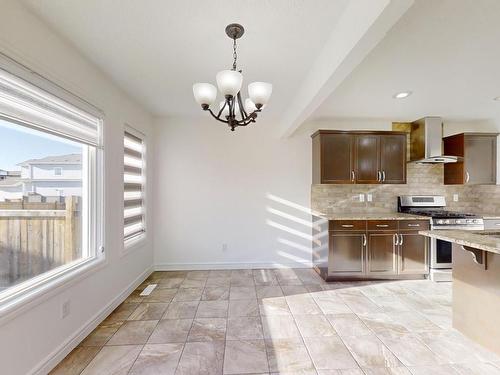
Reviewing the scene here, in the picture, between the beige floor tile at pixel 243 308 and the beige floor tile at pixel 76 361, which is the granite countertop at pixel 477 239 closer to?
the beige floor tile at pixel 243 308

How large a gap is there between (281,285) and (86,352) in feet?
7.54

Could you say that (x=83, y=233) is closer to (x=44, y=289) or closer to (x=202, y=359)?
(x=44, y=289)

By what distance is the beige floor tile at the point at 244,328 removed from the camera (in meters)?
2.29

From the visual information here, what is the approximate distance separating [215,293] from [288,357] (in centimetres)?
144

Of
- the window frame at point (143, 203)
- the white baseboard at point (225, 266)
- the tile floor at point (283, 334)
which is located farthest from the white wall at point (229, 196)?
the tile floor at point (283, 334)

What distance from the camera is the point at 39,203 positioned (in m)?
1.97

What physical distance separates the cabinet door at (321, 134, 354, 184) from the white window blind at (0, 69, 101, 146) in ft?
10.1

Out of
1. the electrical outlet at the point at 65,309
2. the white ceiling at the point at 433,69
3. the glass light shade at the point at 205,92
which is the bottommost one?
the electrical outlet at the point at 65,309

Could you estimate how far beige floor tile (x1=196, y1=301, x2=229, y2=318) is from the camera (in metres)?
2.68

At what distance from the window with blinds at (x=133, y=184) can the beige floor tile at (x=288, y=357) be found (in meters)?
2.20

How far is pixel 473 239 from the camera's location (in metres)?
1.95

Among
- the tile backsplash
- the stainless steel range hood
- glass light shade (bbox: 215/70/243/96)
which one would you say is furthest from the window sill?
the stainless steel range hood

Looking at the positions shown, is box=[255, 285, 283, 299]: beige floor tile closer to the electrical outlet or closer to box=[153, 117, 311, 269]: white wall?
box=[153, 117, 311, 269]: white wall

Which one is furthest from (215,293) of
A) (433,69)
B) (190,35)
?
(433,69)
